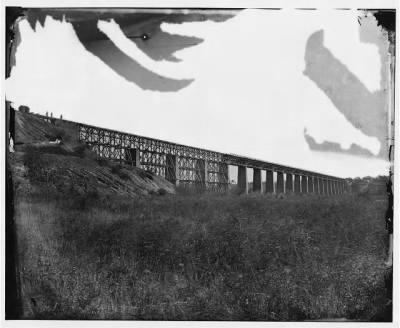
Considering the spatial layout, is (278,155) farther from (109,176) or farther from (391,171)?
(109,176)

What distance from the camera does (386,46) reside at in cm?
838

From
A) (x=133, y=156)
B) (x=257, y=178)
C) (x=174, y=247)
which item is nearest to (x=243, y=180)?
(x=257, y=178)

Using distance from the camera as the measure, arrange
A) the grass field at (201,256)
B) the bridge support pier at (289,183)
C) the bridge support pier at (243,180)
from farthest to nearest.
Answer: the bridge support pier at (243,180) < the bridge support pier at (289,183) < the grass field at (201,256)

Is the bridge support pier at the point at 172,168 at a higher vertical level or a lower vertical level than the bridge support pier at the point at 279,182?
higher

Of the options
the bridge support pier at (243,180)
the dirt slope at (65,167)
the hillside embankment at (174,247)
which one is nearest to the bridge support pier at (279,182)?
the hillside embankment at (174,247)

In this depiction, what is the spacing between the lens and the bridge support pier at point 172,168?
28.6ft

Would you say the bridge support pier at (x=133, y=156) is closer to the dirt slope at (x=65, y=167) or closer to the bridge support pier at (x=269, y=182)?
the dirt slope at (x=65, y=167)

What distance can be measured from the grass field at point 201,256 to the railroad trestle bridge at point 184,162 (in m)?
0.37

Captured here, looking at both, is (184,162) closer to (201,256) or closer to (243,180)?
(243,180)

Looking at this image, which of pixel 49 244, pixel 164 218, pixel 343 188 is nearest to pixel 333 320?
pixel 343 188

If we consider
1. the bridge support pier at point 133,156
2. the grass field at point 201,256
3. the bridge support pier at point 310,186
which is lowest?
the grass field at point 201,256

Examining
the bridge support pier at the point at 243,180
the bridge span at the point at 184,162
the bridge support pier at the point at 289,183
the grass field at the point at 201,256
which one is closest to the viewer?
the grass field at the point at 201,256

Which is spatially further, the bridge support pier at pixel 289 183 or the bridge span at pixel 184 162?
the bridge span at pixel 184 162

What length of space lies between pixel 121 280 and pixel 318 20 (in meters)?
6.55
